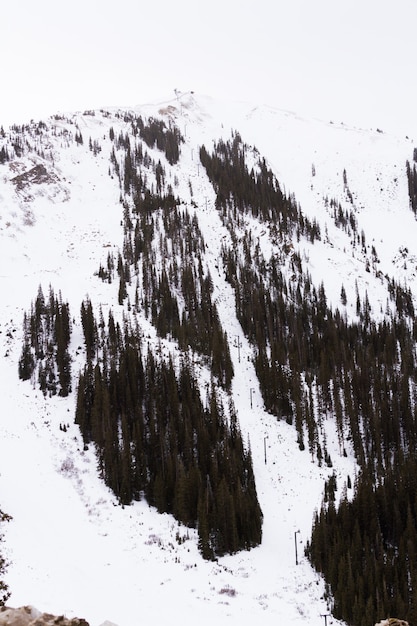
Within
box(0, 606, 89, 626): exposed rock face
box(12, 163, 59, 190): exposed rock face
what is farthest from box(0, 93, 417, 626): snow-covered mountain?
box(0, 606, 89, 626): exposed rock face

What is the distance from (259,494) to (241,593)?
913 inches

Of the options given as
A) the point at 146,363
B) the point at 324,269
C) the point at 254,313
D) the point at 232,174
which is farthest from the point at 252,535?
the point at 232,174

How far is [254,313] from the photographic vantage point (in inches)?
4286

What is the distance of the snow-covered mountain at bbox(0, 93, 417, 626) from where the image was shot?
40.1 metres

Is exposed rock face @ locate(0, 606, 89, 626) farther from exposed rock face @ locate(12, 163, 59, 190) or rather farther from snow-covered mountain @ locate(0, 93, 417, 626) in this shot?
exposed rock face @ locate(12, 163, 59, 190)

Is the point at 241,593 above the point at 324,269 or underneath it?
underneath

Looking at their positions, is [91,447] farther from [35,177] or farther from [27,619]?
[35,177]

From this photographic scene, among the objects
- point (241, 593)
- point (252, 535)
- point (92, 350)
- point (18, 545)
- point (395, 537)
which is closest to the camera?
point (18, 545)

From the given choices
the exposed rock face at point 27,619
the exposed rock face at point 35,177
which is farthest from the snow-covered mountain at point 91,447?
the exposed rock face at point 27,619

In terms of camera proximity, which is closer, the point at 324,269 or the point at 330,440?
the point at 330,440

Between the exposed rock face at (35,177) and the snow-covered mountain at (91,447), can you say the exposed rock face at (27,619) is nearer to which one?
the snow-covered mountain at (91,447)

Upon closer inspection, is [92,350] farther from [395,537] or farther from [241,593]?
[395,537]

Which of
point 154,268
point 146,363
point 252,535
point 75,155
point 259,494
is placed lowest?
point 252,535

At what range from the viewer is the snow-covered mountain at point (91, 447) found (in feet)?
131
